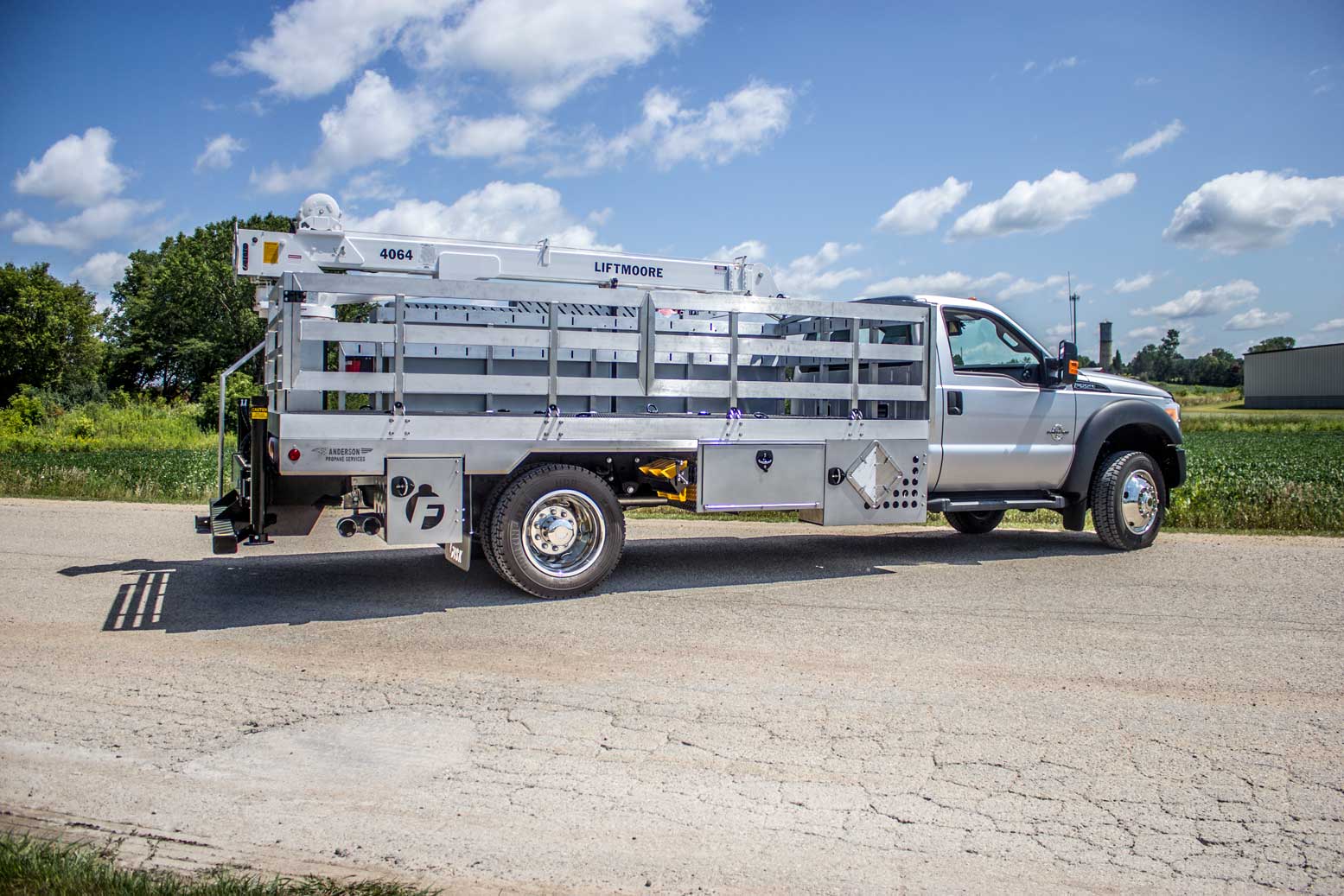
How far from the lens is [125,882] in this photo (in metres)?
2.91

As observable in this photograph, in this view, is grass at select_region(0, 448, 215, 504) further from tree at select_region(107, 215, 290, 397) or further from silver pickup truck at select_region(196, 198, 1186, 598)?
tree at select_region(107, 215, 290, 397)

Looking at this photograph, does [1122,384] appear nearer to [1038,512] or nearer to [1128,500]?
[1128,500]

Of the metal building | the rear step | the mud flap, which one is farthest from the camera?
the metal building

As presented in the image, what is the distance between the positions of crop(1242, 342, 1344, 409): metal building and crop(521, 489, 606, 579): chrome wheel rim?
78.8 metres

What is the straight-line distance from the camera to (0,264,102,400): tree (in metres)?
57.2

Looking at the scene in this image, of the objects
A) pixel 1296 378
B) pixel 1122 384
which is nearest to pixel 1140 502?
pixel 1122 384

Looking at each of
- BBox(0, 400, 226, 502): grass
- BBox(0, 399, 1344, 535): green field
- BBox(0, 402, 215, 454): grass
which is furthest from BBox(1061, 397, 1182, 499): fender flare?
BBox(0, 402, 215, 454): grass

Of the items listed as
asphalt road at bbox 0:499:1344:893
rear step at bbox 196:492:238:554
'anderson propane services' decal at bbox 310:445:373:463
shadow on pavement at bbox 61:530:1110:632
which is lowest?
asphalt road at bbox 0:499:1344:893

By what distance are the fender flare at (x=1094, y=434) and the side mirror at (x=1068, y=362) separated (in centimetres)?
60

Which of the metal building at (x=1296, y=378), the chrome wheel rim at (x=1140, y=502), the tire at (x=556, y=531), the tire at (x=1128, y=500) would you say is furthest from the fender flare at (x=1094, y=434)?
the metal building at (x=1296, y=378)

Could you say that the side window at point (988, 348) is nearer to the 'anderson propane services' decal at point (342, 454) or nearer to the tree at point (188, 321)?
the 'anderson propane services' decal at point (342, 454)

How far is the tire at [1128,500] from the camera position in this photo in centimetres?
984

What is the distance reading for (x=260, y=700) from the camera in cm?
498

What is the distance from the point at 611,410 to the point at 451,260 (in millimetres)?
1893
